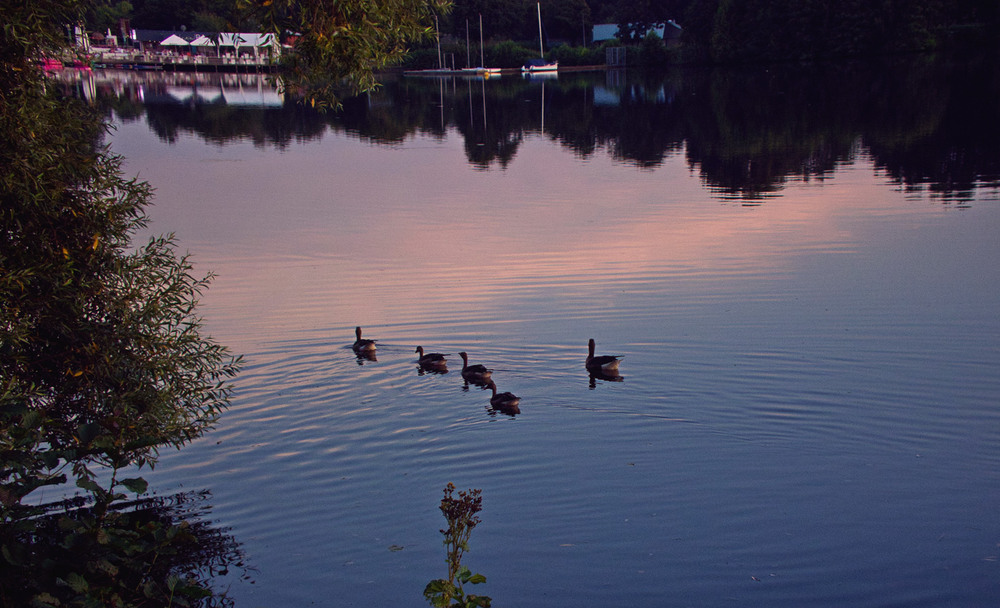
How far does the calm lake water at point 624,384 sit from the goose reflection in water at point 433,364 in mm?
241

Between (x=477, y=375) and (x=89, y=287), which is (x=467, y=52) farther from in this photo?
(x=89, y=287)

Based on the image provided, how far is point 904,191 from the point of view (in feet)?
127

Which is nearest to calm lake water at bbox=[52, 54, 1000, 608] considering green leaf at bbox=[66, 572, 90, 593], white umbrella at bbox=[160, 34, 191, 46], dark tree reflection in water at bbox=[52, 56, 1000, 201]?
dark tree reflection in water at bbox=[52, 56, 1000, 201]

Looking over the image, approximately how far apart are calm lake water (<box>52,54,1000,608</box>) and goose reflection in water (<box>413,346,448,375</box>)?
24 cm

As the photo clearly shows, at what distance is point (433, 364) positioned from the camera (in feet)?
63.2

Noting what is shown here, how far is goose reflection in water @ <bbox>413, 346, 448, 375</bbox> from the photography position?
1912cm

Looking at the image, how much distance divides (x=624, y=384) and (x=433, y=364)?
4.26 m

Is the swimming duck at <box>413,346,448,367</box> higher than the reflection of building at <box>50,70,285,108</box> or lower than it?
lower

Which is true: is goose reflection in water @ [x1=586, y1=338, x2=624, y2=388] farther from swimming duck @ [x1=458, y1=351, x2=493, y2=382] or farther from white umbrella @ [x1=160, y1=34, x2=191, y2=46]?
white umbrella @ [x1=160, y1=34, x2=191, y2=46]

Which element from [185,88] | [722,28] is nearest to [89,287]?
[185,88]

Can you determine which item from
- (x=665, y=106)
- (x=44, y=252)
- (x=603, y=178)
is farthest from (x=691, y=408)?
(x=665, y=106)

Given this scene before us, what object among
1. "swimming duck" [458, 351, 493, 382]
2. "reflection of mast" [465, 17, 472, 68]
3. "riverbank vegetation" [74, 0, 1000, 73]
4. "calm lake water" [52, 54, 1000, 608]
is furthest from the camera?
"reflection of mast" [465, 17, 472, 68]

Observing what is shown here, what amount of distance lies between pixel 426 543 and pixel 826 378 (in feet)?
31.5

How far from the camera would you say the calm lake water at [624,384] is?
11.7 metres
